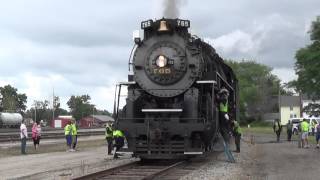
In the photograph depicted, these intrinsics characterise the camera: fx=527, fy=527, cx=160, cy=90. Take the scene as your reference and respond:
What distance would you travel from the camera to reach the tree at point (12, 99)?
4816 inches

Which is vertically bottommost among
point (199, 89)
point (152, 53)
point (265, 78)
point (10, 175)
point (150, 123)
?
point (10, 175)

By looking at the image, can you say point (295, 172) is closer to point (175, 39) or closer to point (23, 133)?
point (175, 39)

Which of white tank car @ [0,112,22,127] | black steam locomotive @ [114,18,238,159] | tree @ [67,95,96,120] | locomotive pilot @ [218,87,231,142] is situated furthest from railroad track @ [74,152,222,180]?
tree @ [67,95,96,120]

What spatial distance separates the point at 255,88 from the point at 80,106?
56.9 meters

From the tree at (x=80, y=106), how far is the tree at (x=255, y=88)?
48.4m

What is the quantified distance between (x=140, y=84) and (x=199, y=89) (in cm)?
188

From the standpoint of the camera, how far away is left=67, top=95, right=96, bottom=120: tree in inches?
5832

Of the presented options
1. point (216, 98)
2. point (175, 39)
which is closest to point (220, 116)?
point (216, 98)

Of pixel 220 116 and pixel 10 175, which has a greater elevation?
pixel 220 116

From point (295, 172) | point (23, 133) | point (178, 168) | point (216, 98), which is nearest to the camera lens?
point (295, 172)

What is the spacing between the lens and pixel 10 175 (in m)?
14.5

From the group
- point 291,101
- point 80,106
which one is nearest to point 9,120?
point 291,101

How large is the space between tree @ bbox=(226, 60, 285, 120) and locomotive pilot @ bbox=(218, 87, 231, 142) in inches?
3474

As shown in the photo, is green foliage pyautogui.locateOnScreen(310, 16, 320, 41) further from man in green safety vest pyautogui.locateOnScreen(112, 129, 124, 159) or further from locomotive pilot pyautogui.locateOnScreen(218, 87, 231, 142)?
man in green safety vest pyautogui.locateOnScreen(112, 129, 124, 159)
